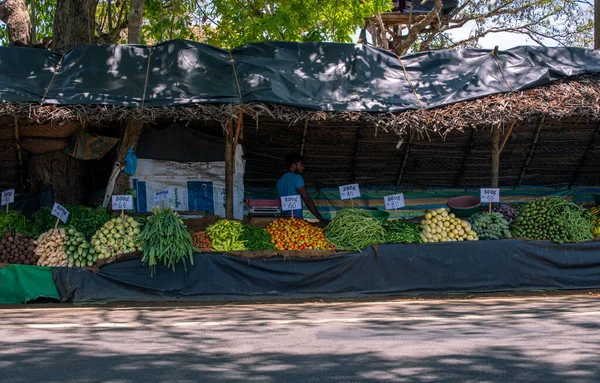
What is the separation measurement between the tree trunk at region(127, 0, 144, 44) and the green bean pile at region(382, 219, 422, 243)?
5555 mm

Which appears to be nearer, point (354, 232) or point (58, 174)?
point (354, 232)

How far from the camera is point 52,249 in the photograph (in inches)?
366

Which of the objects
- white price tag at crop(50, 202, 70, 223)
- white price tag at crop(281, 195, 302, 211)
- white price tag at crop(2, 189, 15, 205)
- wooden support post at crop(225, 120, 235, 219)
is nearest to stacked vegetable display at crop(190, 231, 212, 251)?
wooden support post at crop(225, 120, 235, 219)

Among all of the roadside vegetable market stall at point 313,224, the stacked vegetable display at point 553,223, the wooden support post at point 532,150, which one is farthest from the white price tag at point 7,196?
the wooden support post at point 532,150

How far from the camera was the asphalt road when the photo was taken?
542cm

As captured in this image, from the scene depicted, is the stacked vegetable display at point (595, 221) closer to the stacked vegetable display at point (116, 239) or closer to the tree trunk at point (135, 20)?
the stacked vegetable display at point (116, 239)

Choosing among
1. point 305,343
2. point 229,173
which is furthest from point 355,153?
point 305,343

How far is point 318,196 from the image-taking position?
12.8 metres

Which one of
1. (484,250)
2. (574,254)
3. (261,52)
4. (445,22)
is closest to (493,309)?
(484,250)

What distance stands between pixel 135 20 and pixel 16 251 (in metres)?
4.70

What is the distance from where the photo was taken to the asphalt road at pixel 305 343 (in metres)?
5.42

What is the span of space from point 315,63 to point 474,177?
4427 millimetres

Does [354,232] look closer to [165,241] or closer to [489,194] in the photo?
[489,194]

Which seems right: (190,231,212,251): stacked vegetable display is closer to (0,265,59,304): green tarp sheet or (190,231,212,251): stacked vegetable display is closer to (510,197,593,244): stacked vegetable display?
(0,265,59,304): green tarp sheet
